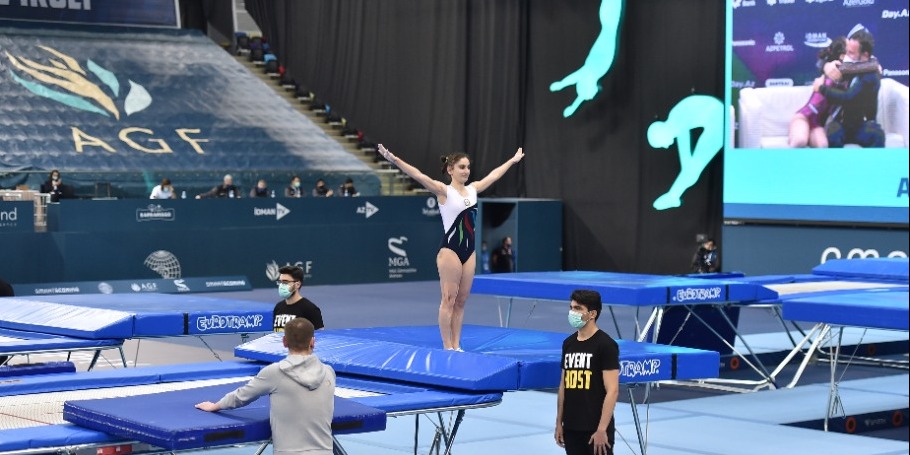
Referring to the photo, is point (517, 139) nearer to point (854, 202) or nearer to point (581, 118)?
point (581, 118)

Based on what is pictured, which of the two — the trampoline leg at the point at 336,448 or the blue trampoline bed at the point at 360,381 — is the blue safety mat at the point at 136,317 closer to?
the blue trampoline bed at the point at 360,381

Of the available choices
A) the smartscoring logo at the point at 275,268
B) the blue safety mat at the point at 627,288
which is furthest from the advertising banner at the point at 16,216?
the blue safety mat at the point at 627,288

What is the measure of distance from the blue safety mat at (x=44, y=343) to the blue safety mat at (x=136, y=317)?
0.07m

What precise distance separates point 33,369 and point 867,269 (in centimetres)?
1014

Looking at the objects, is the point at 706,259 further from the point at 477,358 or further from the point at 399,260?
the point at 477,358

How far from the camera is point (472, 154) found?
27.7 metres

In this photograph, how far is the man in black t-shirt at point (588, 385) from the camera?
7039mm

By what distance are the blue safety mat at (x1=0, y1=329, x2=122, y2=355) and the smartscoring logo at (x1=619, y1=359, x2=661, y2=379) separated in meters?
4.12

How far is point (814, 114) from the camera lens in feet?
67.8

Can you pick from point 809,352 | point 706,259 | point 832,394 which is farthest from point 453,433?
point 706,259

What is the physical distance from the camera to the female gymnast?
20422 millimetres

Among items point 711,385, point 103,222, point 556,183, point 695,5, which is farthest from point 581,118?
point 711,385

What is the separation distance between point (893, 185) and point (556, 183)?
314 inches

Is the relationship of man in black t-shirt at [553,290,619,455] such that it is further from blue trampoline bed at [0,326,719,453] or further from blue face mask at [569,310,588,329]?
blue trampoline bed at [0,326,719,453]
